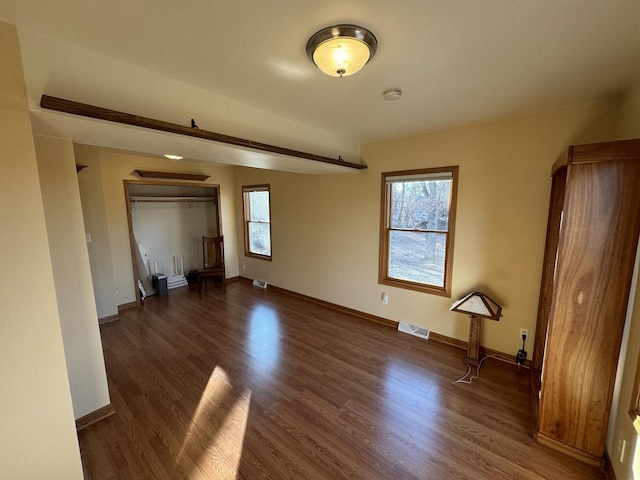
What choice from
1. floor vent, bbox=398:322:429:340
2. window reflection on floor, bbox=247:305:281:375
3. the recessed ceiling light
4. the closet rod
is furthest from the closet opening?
the recessed ceiling light

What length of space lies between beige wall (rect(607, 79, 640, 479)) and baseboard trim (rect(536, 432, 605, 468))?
11 cm

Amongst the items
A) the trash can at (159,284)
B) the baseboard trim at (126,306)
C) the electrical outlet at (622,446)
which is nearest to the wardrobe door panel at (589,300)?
the electrical outlet at (622,446)

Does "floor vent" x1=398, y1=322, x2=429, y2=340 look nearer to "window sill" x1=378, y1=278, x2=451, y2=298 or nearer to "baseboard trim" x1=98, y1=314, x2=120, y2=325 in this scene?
"window sill" x1=378, y1=278, x2=451, y2=298

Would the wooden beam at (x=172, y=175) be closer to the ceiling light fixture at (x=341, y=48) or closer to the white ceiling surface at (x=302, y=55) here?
the white ceiling surface at (x=302, y=55)

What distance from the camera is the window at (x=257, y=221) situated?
5.07m

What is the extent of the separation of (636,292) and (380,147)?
8.57ft

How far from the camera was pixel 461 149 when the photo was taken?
2.79 meters

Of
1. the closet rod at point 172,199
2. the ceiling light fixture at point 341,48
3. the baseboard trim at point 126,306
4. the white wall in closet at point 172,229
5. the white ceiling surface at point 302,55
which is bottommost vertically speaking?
the baseboard trim at point 126,306

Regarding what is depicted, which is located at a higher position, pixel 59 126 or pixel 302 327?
pixel 59 126

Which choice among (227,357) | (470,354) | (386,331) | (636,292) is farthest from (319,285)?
(636,292)

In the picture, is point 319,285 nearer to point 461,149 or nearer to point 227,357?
point 227,357

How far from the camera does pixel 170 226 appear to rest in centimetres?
532

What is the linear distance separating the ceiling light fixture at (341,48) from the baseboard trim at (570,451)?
2.67m

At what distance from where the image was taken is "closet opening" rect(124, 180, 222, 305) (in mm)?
4812
